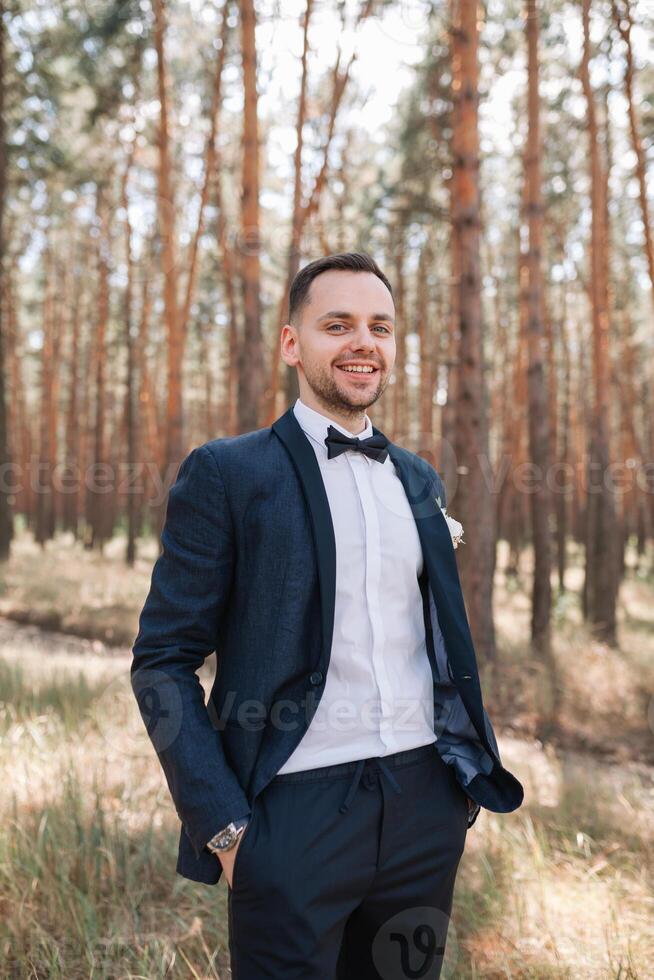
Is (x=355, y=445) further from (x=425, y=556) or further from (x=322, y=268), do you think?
(x=322, y=268)

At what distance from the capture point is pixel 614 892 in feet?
11.5

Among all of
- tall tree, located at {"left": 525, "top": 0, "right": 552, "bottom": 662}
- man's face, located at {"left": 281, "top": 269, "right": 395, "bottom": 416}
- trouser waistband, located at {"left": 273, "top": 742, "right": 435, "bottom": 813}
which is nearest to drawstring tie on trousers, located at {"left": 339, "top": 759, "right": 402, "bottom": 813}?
trouser waistband, located at {"left": 273, "top": 742, "right": 435, "bottom": 813}

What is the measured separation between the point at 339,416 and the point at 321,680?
27.5 inches

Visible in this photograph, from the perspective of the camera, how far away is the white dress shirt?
6.23ft

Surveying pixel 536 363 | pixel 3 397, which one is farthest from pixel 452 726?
pixel 3 397

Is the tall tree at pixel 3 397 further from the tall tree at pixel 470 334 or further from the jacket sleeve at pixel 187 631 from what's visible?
the jacket sleeve at pixel 187 631

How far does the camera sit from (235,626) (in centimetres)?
194

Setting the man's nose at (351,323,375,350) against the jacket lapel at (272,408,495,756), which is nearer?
the jacket lapel at (272,408,495,756)

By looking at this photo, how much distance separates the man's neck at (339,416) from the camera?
211cm

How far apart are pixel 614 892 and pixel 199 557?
2.80 metres

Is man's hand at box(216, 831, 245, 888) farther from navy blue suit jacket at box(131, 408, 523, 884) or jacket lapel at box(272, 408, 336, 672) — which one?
jacket lapel at box(272, 408, 336, 672)

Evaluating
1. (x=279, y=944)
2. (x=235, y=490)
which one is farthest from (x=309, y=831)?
(x=235, y=490)

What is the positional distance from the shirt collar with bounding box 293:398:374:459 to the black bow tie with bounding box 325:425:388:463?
0.03 meters

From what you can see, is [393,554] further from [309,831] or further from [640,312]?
[640,312]
